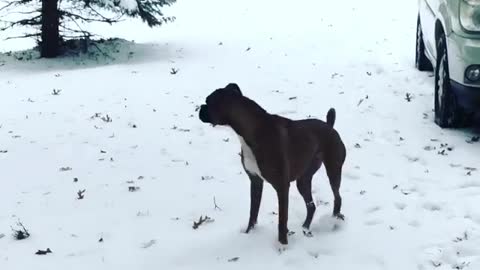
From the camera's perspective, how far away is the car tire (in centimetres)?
743

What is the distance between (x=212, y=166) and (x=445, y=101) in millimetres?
2776

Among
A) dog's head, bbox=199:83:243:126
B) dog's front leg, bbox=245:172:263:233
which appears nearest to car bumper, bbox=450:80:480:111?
dog's front leg, bbox=245:172:263:233

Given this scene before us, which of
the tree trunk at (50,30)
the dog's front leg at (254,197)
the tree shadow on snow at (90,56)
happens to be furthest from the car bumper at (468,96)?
the tree trunk at (50,30)

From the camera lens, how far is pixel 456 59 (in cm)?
688

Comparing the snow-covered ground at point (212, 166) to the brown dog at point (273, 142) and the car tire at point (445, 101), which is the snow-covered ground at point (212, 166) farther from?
the brown dog at point (273, 142)

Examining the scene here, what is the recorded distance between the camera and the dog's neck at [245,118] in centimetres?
453

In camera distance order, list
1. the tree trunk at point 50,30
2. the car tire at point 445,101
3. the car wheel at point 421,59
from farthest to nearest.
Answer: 1. the tree trunk at point 50,30
2. the car wheel at point 421,59
3. the car tire at point 445,101

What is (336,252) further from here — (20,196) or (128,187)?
(20,196)

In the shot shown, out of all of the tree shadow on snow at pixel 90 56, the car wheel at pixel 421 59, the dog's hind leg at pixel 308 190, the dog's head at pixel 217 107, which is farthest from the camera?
the tree shadow on snow at pixel 90 56

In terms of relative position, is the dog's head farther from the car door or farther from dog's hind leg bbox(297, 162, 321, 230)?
the car door

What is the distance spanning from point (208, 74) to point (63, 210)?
232 inches

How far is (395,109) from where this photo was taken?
8.62m

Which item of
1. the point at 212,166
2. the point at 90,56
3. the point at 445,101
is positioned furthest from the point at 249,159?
the point at 90,56

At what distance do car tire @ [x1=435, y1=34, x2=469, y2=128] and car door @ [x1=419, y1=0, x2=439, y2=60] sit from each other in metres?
A: 0.49
